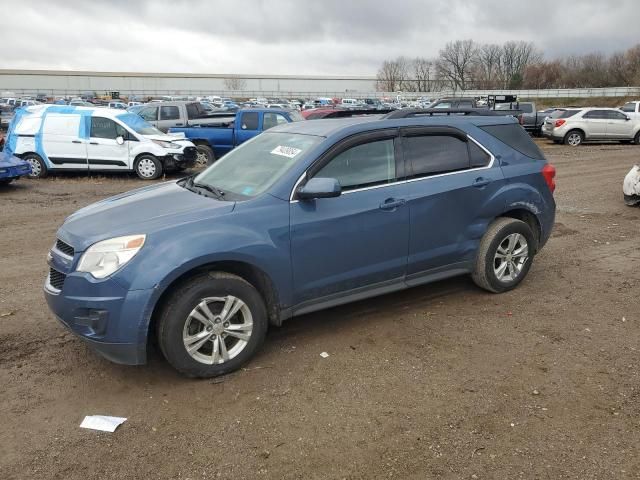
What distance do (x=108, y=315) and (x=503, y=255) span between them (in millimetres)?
3593

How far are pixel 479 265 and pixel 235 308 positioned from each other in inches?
97.7

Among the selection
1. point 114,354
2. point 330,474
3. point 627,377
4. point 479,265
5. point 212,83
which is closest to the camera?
point 330,474

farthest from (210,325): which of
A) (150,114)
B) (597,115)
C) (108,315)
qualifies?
(597,115)

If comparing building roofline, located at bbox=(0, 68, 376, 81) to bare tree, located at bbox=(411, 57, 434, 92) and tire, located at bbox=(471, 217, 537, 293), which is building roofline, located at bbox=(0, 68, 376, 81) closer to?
bare tree, located at bbox=(411, 57, 434, 92)

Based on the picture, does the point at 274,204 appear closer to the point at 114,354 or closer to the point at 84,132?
the point at 114,354

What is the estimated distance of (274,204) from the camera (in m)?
3.91

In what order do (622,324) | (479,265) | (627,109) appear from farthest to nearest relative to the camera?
(627,109) → (479,265) → (622,324)

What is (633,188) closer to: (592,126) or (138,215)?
(138,215)

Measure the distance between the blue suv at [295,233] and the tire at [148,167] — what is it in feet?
29.3

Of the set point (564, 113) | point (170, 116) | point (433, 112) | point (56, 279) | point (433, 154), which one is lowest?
point (56, 279)

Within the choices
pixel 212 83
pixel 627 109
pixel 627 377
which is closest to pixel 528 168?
pixel 627 377

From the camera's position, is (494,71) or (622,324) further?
(494,71)

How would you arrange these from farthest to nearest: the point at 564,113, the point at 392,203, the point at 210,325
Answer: the point at 564,113, the point at 392,203, the point at 210,325

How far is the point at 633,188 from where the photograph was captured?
30.7 feet
